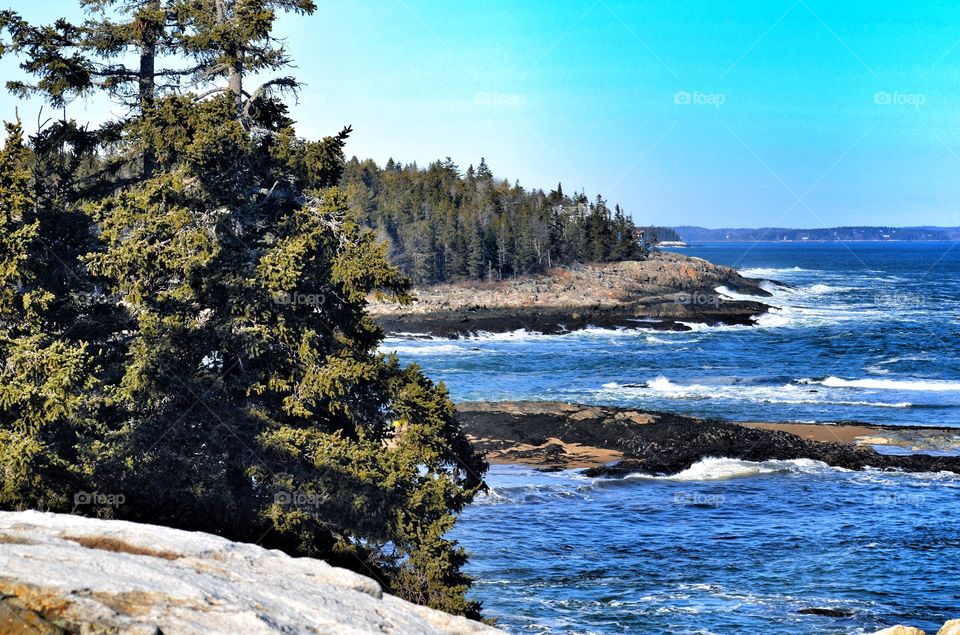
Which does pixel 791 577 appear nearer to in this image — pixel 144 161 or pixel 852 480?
pixel 852 480

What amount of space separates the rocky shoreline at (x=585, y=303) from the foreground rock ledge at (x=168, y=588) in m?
62.4

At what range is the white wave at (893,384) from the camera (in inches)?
2183

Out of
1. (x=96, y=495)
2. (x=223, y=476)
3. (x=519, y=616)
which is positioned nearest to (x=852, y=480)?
(x=519, y=616)

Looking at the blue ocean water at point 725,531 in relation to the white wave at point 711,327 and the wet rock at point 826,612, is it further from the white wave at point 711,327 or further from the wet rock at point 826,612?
the white wave at point 711,327

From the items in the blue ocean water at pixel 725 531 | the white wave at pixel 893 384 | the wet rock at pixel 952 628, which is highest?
the wet rock at pixel 952 628

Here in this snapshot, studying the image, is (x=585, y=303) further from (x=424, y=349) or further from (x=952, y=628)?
(x=952, y=628)

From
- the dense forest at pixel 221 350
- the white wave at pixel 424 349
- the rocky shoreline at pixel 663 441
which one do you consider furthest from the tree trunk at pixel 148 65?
the white wave at pixel 424 349

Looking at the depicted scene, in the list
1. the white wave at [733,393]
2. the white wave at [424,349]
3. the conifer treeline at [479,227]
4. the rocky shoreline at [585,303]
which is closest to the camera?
the white wave at [733,393]

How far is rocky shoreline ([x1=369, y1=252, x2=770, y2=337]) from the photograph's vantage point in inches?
3546

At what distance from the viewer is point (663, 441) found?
3775 centimetres

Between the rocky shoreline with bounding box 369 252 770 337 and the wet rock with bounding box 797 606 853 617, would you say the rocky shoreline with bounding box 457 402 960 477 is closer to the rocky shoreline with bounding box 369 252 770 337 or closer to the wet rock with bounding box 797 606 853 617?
the wet rock with bounding box 797 606 853 617

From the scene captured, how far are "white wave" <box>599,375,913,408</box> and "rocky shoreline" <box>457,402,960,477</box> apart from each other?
8833 millimetres

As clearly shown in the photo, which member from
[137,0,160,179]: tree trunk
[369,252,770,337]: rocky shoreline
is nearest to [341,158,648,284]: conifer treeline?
[369,252,770,337]: rocky shoreline

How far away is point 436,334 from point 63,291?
218ft
